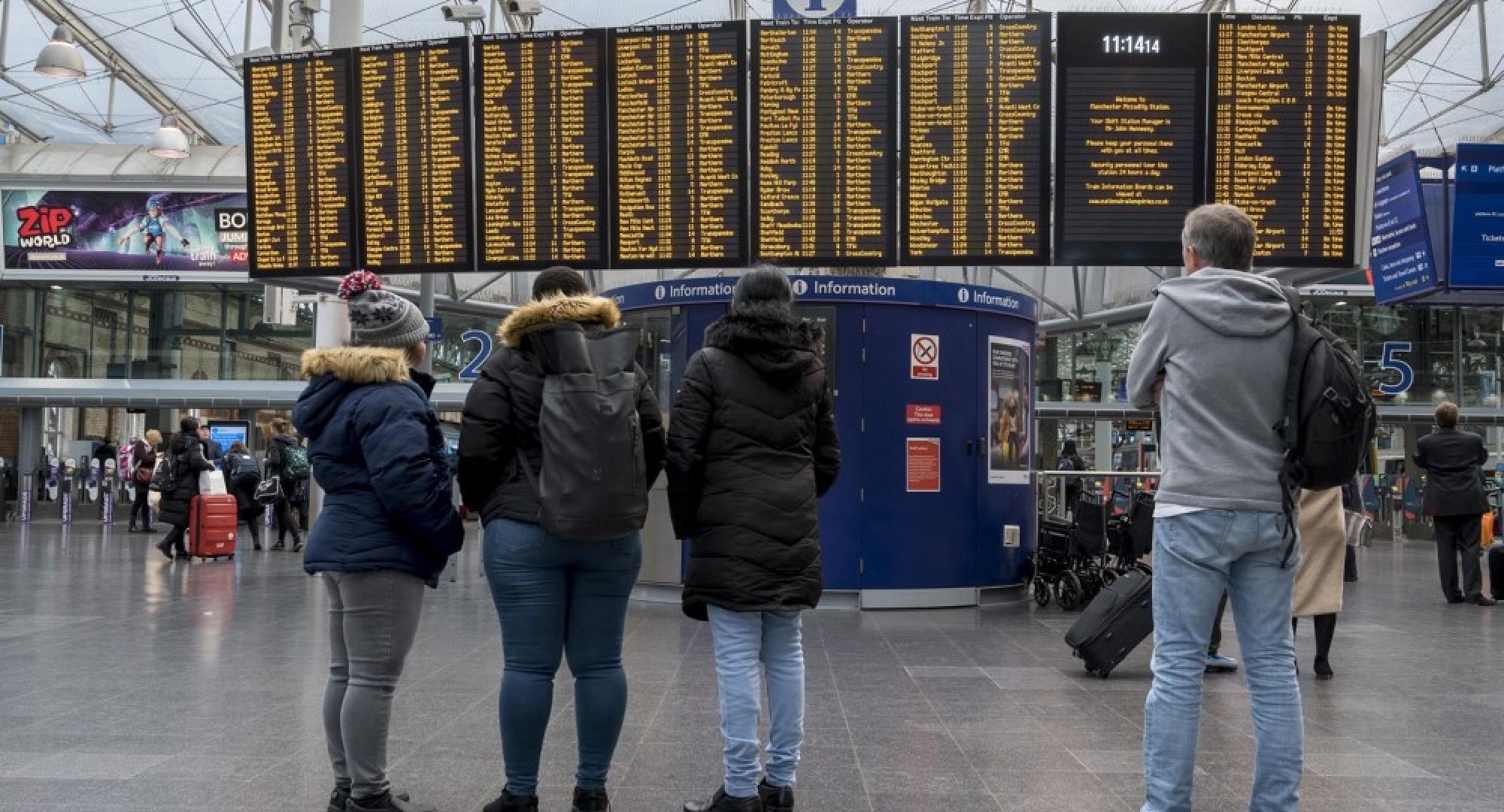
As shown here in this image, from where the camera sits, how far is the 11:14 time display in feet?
35.6

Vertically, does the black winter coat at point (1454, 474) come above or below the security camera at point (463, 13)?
below

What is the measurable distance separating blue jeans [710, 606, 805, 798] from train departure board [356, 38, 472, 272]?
7.76 metres

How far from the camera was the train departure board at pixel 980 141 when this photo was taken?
1082 centimetres

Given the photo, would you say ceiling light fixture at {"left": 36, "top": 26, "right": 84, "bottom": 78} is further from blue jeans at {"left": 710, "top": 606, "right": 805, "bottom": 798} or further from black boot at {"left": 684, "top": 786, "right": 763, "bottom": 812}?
black boot at {"left": 684, "top": 786, "right": 763, "bottom": 812}

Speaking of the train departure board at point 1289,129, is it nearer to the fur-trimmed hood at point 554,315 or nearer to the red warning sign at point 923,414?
the red warning sign at point 923,414

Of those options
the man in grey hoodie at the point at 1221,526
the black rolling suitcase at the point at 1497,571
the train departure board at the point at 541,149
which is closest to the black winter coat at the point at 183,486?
the train departure board at the point at 541,149

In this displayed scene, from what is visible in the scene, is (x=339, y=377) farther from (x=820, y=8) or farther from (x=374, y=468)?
(x=820, y=8)

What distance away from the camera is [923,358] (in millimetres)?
11055

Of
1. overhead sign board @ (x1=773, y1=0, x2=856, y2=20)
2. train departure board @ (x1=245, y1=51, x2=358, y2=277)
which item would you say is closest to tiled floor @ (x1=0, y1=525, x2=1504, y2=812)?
train departure board @ (x1=245, y1=51, x2=358, y2=277)

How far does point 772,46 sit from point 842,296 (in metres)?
2.15

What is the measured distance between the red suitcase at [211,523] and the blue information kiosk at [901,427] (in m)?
7.25

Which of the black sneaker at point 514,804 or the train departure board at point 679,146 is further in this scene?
the train departure board at point 679,146

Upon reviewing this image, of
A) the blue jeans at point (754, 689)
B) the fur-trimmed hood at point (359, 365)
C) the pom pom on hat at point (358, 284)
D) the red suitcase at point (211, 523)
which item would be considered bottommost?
the red suitcase at point (211, 523)

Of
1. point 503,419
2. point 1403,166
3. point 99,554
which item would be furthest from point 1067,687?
point 99,554
